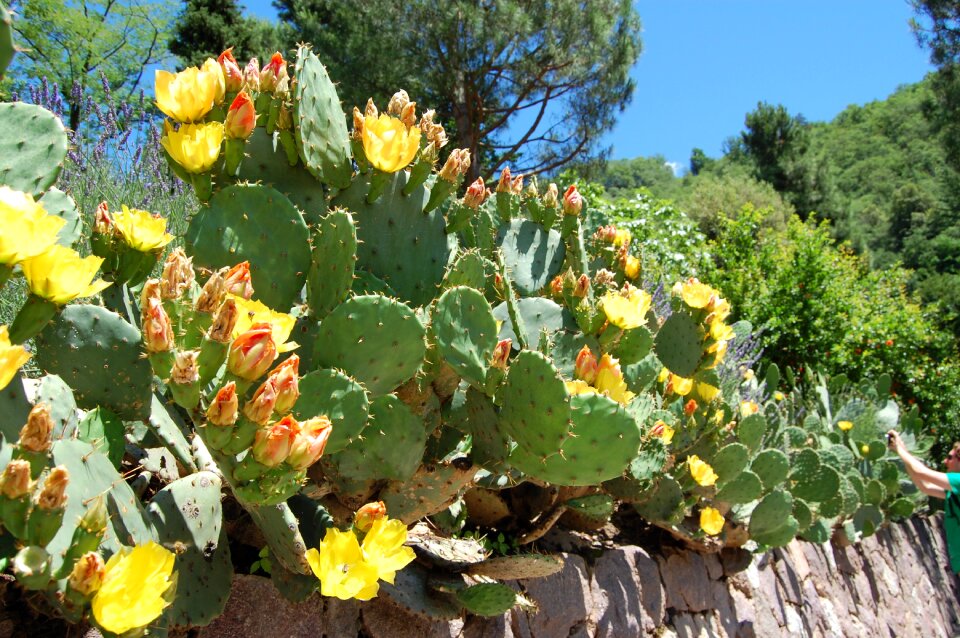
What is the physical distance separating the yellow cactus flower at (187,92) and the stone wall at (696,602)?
1.03 meters

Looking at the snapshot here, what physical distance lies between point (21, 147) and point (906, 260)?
1129 inches

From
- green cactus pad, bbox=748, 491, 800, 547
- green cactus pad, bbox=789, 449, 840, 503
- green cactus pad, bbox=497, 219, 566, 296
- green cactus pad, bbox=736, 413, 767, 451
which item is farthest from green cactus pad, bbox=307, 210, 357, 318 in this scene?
green cactus pad, bbox=789, 449, 840, 503

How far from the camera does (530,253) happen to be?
246 cm

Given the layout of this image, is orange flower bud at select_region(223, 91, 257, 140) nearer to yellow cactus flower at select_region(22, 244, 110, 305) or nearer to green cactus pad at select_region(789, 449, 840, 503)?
yellow cactus flower at select_region(22, 244, 110, 305)

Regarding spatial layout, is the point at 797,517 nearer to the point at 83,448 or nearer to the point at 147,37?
the point at 83,448

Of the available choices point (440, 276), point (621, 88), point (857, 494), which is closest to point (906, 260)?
point (621, 88)

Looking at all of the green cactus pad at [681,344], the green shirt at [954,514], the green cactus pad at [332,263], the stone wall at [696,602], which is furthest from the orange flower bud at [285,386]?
the green shirt at [954,514]

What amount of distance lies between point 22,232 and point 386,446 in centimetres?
87

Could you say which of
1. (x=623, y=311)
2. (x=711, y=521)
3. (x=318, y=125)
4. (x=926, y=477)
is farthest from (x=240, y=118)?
(x=926, y=477)

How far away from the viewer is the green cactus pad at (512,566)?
196 cm

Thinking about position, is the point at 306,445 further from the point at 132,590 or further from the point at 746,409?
the point at 746,409

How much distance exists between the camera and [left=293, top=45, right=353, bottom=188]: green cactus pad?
5.54ft

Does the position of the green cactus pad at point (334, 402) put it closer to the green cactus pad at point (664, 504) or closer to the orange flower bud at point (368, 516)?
the orange flower bud at point (368, 516)

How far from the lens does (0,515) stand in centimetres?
91
